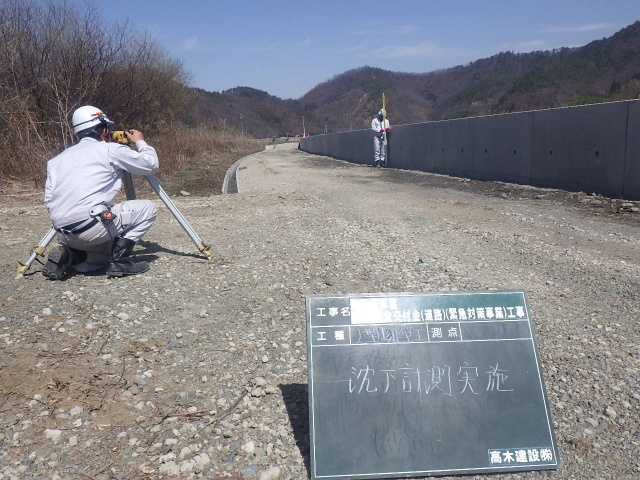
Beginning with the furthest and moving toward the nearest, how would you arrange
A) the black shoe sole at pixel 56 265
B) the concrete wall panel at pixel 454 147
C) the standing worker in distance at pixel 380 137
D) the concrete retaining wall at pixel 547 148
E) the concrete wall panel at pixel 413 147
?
the standing worker in distance at pixel 380 137 → the concrete wall panel at pixel 413 147 → the concrete wall panel at pixel 454 147 → the concrete retaining wall at pixel 547 148 → the black shoe sole at pixel 56 265

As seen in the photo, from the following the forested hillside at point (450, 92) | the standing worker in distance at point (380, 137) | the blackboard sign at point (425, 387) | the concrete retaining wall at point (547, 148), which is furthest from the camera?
the forested hillside at point (450, 92)

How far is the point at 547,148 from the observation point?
1081 cm

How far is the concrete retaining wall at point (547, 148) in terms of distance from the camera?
8.91m

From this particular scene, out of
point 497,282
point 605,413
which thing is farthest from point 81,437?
point 497,282

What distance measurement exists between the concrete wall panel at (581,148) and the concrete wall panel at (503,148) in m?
0.32

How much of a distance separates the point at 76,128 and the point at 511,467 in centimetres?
450

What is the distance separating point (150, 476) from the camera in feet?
8.46

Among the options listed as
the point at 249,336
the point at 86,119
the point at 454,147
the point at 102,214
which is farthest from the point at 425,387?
the point at 454,147

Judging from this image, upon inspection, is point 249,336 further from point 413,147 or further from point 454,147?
point 413,147

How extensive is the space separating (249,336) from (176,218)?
2274 mm

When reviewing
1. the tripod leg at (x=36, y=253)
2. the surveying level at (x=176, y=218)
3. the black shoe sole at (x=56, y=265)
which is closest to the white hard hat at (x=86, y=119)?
the surveying level at (x=176, y=218)

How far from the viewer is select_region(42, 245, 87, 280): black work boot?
5078 millimetres

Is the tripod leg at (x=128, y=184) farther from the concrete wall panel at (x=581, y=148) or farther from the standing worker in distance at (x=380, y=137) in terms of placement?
the standing worker in distance at (x=380, y=137)

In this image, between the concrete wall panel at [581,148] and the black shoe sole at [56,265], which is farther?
the concrete wall panel at [581,148]
